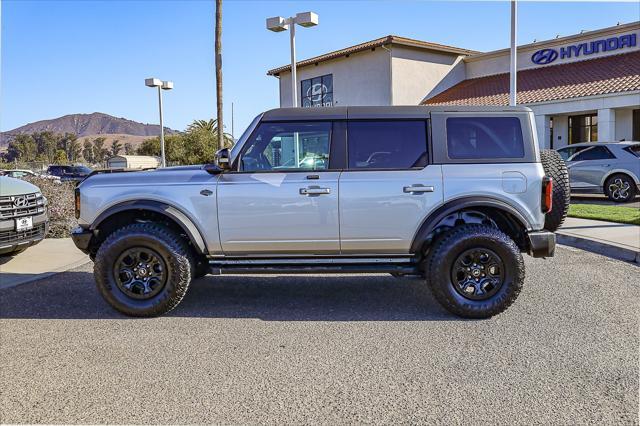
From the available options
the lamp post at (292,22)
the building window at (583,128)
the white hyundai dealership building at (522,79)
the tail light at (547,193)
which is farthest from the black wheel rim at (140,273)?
the building window at (583,128)

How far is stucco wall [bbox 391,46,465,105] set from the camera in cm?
2934

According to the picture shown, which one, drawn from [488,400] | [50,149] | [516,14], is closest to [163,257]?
[488,400]

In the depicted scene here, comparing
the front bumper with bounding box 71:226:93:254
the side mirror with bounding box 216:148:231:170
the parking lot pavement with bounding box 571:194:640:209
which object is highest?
the side mirror with bounding box 216:148:231:170

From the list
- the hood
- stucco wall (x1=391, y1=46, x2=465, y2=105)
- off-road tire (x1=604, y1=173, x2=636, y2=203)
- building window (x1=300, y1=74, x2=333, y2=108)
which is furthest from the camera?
building window (x1=300, y1=74, x2=333, y2=108)

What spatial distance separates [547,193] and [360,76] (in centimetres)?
2645

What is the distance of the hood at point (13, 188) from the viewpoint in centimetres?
743

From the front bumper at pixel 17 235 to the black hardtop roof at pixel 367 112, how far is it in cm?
391

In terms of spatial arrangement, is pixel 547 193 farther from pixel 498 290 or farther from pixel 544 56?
pixel 544 56

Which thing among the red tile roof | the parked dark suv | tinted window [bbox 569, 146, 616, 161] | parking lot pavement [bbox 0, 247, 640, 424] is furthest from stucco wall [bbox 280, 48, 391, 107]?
parking lot pavement [bbox 0, 247, 640, 424]

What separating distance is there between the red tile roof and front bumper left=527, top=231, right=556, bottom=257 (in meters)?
19.5

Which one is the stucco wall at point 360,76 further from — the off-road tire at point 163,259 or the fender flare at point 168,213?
the off-road tire at point 163,259

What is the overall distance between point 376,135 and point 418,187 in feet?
2.19

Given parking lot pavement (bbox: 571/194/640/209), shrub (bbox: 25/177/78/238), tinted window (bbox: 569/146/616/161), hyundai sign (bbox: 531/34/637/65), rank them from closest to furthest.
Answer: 1. shrub (bbox: 25/177/78/238)
2. parking lot pavement (bbox: 571/194/640/209)
3. tinted window (bbox: 569/146/616/161)
4. hyundai sign (bbox: 531/34/637/65)

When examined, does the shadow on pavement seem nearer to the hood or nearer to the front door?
the front door
